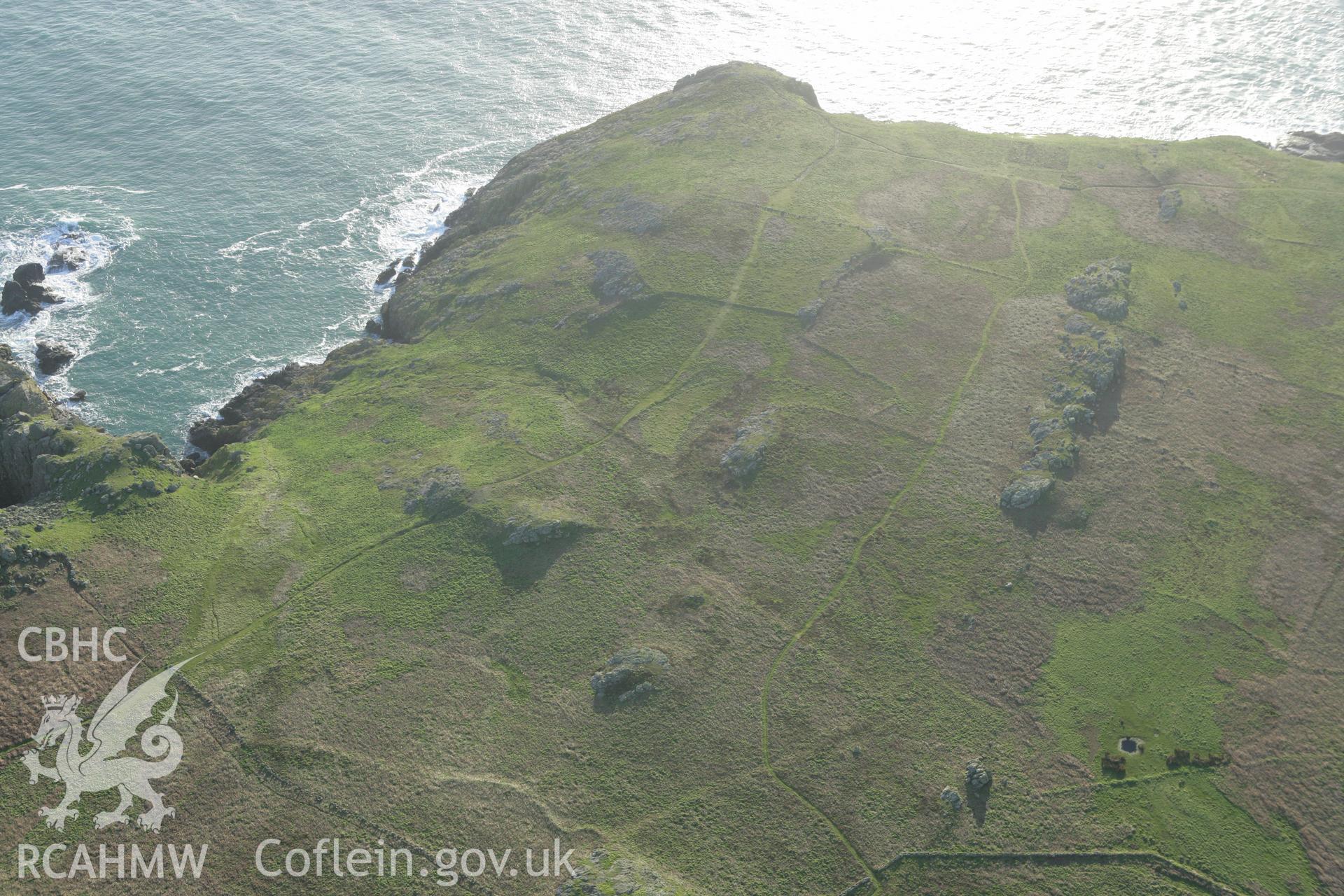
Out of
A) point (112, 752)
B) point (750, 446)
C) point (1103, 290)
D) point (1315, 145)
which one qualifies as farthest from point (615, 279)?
point (1315, 145)

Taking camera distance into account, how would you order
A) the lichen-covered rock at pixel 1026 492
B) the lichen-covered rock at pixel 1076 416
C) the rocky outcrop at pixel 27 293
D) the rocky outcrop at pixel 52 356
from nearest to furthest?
the lichen-covered rock at pixel 1026 492, the lichen-covered rock at pixel 1076 416, the rocky outcrop at pixel 52 356, the rocky outcrop at pixel 27 293

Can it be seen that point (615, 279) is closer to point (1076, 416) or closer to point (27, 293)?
point (1076, 416)

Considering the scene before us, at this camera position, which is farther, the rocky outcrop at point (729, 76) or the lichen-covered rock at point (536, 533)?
the rocky outcrop at point (729, 76)

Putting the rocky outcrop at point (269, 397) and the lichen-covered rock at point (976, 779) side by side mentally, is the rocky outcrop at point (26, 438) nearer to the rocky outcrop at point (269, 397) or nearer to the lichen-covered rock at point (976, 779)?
the rocky outcrop at point (269, 397)

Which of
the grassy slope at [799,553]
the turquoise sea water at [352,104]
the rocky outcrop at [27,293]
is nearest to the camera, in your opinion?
the grassy slope at [799,553]

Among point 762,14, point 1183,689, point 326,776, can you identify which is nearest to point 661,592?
point 326,776

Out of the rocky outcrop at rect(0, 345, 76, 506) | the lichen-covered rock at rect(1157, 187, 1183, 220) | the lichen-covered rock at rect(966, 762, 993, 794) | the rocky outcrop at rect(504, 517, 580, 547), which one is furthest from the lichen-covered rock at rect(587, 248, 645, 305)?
the lichen-covered rock at rect(1157, 187, 1183, 220)

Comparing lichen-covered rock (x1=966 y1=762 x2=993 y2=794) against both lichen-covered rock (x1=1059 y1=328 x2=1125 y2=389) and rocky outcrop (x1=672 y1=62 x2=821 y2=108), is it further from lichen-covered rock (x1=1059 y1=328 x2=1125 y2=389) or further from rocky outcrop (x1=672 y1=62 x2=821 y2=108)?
rocky outcrop (x1=672 y1=62 x2=821 y2=108)

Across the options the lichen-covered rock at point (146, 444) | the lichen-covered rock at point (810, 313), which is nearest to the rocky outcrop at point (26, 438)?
the lichen-covered rock at point (146, 444)
